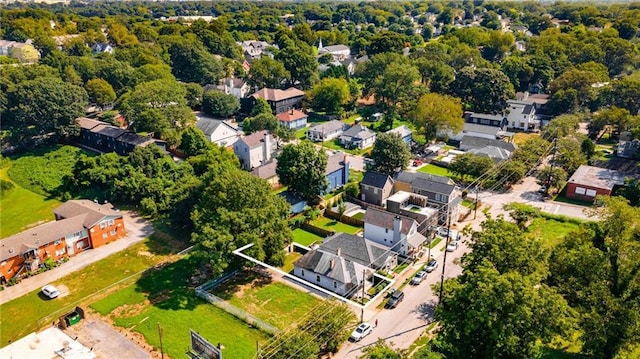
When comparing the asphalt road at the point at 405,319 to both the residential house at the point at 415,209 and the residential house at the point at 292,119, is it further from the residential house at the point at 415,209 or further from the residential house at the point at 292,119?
the residential house at the point at 292,119

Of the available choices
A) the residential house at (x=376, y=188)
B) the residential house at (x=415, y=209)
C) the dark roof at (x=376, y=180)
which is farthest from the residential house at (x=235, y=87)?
the residential house at (x=415, y=209)

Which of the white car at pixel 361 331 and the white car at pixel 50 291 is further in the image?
the white car at pixel 50 291

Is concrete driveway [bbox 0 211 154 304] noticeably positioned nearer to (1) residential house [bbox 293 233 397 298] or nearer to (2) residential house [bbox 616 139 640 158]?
(1) residential house [bbox 293 233 397 298]

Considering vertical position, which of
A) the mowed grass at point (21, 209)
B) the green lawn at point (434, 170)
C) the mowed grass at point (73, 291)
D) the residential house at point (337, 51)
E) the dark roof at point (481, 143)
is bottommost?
the mowed grass at point (73, 291)

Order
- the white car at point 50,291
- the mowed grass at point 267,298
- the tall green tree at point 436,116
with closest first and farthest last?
the mowed grass at point 267,298, the white car at point 50,291, the tall green tree at point 436,116

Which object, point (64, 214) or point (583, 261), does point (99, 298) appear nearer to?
point (64, 214)
